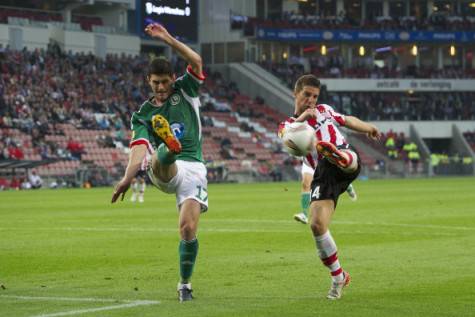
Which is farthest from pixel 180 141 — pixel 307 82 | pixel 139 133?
pixel 307 82

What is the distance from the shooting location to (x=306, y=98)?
37.2ft

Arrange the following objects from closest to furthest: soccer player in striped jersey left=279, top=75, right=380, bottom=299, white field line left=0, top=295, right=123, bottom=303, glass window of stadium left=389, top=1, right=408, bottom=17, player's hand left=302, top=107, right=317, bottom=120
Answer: white field line left=0, top=295, right=123, bottom=303 → player's hand left=302, top=107, right=317, bottom=120 → soccer player in striped jersey left=279, top=75, right=380, bottom=299 → glass window of stadium left=389, top=1, right=408, bottom=17

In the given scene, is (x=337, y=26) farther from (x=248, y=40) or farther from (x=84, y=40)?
(x=84, y=40)

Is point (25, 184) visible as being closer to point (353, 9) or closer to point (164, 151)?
point (164, 151)

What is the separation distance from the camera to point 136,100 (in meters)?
66.2

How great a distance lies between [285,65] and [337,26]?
20.9 ft

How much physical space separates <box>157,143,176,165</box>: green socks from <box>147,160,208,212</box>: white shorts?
0.37 metres

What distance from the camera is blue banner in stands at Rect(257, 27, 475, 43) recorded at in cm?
8481

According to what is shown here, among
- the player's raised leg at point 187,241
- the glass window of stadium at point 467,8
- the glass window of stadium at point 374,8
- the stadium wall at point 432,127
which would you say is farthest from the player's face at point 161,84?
the glass window of stadium at point 467,8

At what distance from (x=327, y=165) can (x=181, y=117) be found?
165 cm

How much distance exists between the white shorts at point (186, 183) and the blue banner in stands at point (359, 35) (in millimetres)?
72711

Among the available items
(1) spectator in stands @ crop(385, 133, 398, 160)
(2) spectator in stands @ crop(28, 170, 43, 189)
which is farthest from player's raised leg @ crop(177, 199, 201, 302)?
(1) spectator in stands @ crop(385, 133, 398, 160)

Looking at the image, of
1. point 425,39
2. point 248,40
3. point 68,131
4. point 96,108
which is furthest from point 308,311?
point 425,39

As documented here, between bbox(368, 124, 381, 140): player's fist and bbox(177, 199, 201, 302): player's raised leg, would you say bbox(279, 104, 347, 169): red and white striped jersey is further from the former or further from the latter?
bbox(177, 199, 201, 302): player's raised leg
